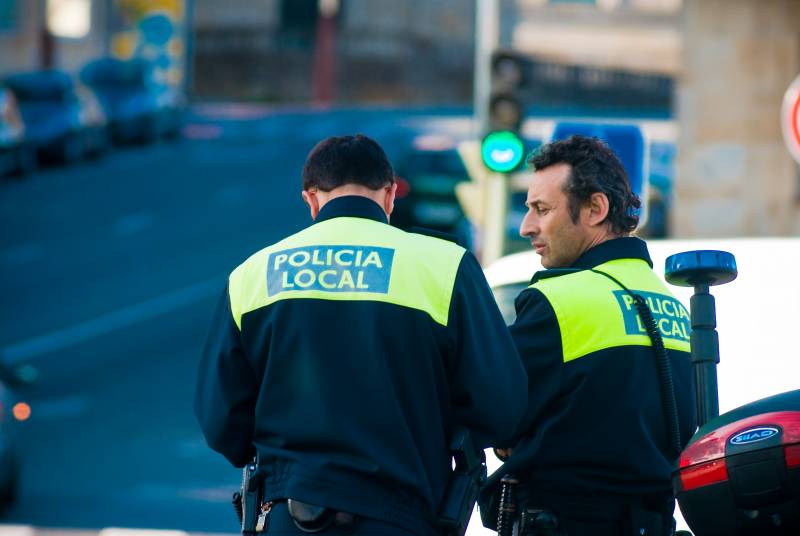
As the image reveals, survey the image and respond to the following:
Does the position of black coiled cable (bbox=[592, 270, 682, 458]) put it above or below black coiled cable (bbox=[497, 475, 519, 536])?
above

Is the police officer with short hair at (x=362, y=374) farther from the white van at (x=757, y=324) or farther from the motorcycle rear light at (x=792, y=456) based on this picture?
the white van at (x=757, y=324)

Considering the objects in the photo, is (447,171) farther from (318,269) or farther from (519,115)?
(318,269)

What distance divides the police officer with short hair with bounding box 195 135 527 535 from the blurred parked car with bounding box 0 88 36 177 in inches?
984

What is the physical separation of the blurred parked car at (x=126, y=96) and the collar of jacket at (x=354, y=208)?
31.4 m

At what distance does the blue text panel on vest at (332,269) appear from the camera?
3963mm

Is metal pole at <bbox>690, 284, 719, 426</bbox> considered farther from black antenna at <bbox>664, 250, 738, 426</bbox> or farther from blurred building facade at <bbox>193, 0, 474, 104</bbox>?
blurred building facade at <bbox>193, 0, 474, 104</bbox>

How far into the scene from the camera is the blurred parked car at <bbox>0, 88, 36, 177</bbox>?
93.8 ft

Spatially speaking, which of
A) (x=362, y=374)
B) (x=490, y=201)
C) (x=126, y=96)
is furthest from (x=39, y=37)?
(x=362, y=374)

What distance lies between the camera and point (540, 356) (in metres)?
4.12

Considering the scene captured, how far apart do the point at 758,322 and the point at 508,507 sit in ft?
3.76

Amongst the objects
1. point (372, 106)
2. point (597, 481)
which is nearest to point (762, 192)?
point (597, 481)

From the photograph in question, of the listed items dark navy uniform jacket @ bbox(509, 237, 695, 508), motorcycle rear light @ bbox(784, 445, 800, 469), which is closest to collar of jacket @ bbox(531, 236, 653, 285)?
dark navy uniform jacket @ bbox(509, 237, 695, 508)

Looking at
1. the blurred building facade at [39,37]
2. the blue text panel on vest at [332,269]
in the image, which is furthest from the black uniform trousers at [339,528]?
the blurred building facade at [39,37]

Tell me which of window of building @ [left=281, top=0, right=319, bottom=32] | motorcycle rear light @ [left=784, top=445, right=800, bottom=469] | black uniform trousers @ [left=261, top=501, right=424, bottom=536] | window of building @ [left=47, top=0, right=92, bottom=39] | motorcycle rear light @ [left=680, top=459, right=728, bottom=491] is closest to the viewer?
motorcycle rear light @ [left=784, top=445, right=800, bottom=469]
